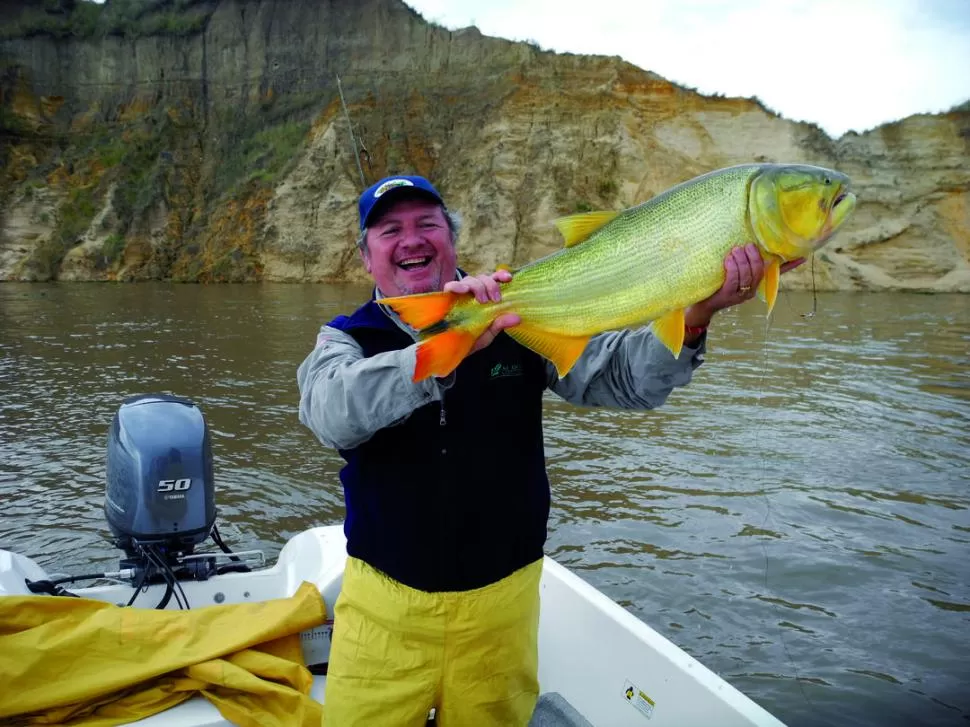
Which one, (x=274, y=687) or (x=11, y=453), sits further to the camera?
(x=11, y=453)

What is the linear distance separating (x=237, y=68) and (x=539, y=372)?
5226 centimetres

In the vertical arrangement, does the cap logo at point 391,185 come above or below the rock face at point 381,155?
below

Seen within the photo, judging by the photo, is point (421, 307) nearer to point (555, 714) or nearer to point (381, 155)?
point (555, 714)


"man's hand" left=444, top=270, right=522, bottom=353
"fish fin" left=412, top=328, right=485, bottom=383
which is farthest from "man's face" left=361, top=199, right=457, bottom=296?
"fish fin" left=412, top=328, right=485, bottom=383

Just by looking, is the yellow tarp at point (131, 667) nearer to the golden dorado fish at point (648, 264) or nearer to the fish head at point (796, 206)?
the golden dorado fish at point (648, 264)

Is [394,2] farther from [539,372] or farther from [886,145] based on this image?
[539,372]

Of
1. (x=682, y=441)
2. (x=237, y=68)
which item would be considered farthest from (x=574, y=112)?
(x=682, y=441)

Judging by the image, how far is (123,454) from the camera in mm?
4230

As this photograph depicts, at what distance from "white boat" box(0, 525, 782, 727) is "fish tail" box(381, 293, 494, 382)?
→ 178cm

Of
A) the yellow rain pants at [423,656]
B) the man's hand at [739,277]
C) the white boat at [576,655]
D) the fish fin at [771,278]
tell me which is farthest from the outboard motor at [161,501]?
the fish fin at [771,278]

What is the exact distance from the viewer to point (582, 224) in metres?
2.53

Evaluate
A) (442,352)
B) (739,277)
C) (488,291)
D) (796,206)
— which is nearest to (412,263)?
(488,291)

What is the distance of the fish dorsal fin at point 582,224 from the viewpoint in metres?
2.50

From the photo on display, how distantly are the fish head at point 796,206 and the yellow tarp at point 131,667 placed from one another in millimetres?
2611
